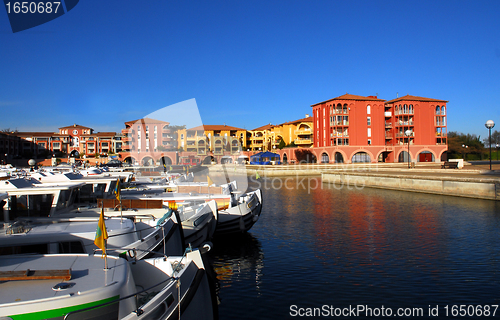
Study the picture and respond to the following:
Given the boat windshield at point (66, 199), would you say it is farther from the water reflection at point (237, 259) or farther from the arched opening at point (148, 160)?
→ the arched opening at point (148, 160)

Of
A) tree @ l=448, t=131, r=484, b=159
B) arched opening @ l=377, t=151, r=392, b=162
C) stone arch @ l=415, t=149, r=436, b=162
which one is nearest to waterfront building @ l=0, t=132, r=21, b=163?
arched opening @ l=377, t=151, r=392, b=162

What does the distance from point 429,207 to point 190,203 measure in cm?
1695

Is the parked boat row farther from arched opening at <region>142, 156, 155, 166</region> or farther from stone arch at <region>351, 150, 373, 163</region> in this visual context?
arched opening at <region>142, 156, 155, 166</region>

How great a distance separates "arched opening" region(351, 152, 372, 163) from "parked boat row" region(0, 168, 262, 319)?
5600 cm

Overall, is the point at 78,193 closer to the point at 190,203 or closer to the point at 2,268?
the point at 190,203

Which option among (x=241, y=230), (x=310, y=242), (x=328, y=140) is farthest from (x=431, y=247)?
(x=328, y=140)

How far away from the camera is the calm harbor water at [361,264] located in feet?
31.8

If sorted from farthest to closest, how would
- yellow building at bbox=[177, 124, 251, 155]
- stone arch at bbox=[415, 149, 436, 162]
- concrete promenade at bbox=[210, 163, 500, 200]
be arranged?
yellow building at bbox=[177, 124, 251, 155], stone arch at bbox=[415, 149, 436, 162], concrete promenade at bbox=[210, 163, 500, 200]

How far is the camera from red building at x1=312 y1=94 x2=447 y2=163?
7038 cm

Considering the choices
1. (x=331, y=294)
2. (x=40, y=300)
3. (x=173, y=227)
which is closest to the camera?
(x=40, y=300)

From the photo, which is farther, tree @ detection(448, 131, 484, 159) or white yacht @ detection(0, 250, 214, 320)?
tree @ detection(448, 131, 484, 159)

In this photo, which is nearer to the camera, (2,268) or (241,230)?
(2,268)

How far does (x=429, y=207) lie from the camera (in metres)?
25.2

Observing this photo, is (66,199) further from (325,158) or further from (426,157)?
(426,157)
